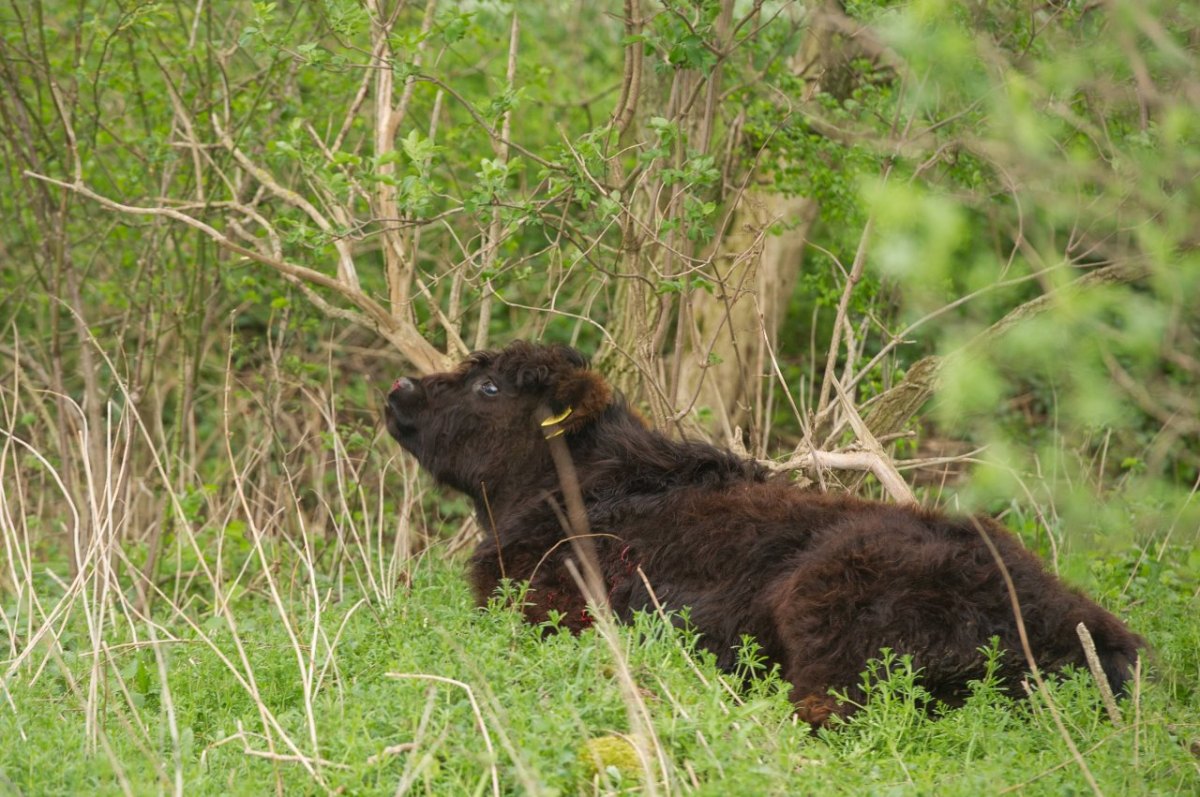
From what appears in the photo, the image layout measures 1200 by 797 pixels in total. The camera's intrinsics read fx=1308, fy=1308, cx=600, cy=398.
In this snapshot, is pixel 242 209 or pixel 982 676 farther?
pixel 242 209

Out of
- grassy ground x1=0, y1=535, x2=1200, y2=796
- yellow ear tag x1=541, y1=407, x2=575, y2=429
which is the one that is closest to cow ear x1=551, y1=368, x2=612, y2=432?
yellow ear tag x1=541, y1=407, x2=575, y2=429

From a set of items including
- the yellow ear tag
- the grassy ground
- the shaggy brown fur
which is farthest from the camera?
the yellow ear tag

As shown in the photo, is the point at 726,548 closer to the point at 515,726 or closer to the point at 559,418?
the point at 559,418

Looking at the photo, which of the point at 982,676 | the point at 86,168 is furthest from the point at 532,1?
the point at 982,676

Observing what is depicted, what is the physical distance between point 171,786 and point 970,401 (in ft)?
8.33

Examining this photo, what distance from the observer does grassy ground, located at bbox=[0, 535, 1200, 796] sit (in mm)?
3787

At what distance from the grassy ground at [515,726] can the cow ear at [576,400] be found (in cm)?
114

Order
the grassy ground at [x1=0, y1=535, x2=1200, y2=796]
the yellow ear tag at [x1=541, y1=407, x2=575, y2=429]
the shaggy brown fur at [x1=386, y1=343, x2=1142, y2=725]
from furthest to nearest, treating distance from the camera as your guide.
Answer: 1. the yellow ear tag at [x1=541, y1=407, x2=575, y2=429]
2. the shaggy brown fur at [x1=386, y1=343, x2=1142, y2=725]
3. the grassy ground at [x1=0, y1=535, x2=1200, y2=796]

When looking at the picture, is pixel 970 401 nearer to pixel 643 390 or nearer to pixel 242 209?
pixel 643 390

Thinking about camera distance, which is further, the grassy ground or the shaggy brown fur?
the shaggy brown fur

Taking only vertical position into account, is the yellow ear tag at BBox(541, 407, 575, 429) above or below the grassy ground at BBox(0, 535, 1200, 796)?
above

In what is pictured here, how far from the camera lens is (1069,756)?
165 inches

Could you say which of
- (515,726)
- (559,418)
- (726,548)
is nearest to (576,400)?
(559,418)

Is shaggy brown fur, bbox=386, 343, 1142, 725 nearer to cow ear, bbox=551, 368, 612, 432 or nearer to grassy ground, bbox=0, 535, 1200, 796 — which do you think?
cow ear, bbox=551, 368, 612, 432
